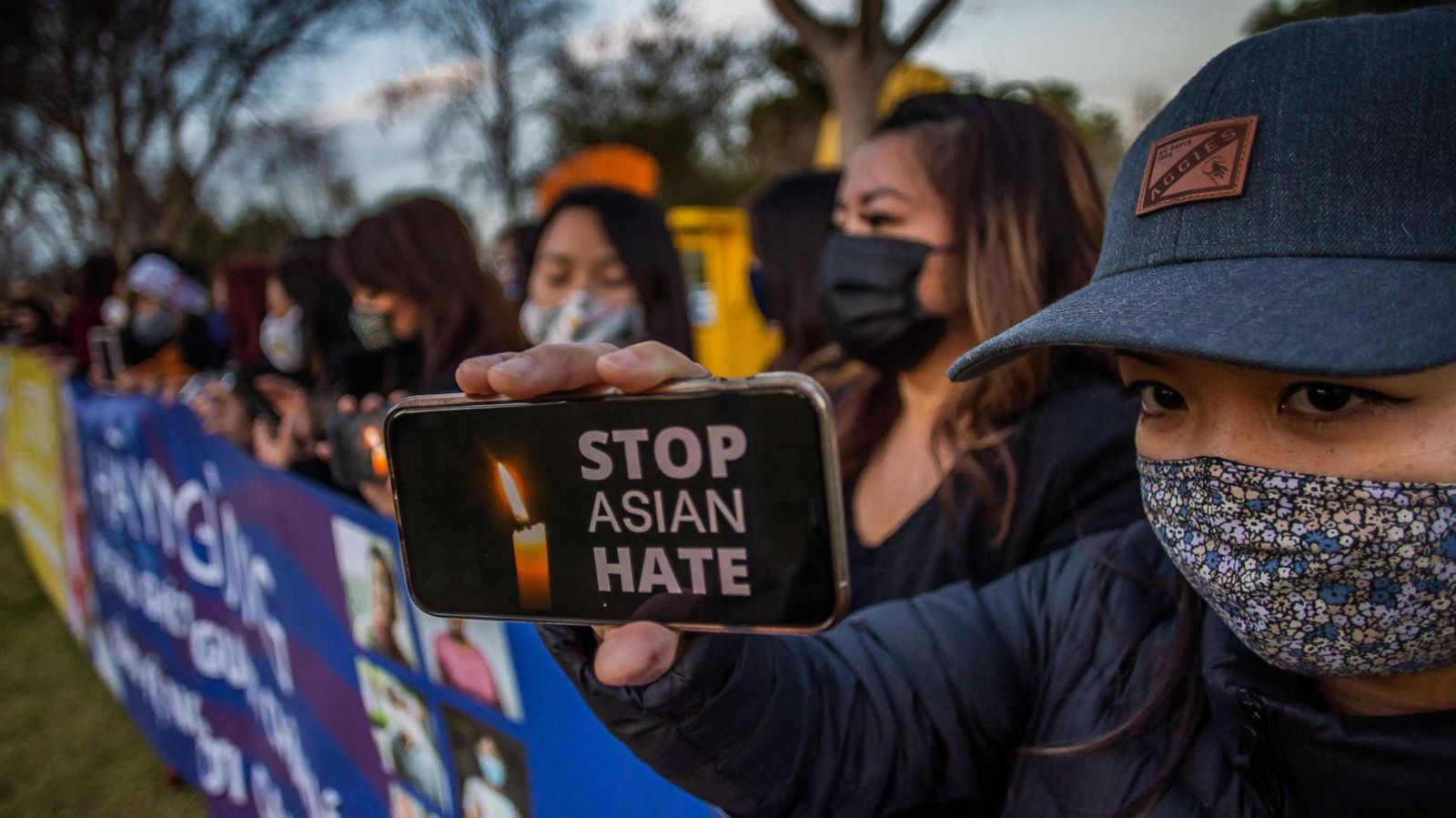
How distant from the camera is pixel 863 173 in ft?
6.29

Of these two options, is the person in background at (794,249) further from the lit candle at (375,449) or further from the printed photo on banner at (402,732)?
the printed photo on banner at (402,732)

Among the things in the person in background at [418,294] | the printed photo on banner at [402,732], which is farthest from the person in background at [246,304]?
the printed photo on banner at [402,732]

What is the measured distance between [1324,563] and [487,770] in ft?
4.72

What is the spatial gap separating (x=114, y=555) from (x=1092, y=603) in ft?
13.9

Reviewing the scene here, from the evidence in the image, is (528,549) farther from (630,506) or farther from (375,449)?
(375,449)

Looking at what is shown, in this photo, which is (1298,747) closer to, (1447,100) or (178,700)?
(1447,100)

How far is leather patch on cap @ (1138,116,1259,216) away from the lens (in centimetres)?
89

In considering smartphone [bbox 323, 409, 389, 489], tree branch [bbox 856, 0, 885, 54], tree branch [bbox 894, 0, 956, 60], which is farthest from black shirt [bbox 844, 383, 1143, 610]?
tree branch [bbox 894, 0, 956, 60]

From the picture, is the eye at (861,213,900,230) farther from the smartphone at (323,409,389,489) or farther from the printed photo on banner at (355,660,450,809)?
the printed photo on banner at (355,660,450,809)

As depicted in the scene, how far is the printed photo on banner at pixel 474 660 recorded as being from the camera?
1628mm

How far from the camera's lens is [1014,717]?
122 centimetres

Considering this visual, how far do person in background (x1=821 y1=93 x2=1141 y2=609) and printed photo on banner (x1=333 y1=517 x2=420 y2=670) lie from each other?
929 millimetres

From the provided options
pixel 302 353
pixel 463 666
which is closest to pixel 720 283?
pixel 302 353

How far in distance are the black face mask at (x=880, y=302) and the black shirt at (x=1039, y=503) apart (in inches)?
11.7
